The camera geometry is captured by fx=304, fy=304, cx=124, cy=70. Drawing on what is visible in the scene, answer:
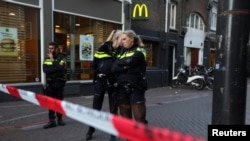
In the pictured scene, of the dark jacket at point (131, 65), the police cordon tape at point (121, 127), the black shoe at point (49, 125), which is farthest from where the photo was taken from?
the black shoe at point (49, 125)

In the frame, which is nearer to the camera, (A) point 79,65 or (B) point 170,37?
(A) point 79,65

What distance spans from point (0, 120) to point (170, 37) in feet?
40.3

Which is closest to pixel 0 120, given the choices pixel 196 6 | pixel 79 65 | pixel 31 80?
pixel 31 80

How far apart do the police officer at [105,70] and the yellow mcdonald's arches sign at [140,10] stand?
8612mm

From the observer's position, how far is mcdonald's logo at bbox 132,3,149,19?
13.5 metres

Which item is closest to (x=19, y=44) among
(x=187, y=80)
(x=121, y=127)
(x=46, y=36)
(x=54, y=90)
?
(x=46, y=36)

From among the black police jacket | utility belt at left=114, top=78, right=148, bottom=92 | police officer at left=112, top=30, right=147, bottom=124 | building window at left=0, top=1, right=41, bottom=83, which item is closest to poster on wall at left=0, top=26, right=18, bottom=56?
building window at left=0, top=1, right=41, bottom=83

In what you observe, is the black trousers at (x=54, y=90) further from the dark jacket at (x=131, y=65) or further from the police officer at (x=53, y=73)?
the dark jacket at (x=131, y=65)

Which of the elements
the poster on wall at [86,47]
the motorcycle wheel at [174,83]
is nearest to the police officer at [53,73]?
the poster on wall at [86,47]

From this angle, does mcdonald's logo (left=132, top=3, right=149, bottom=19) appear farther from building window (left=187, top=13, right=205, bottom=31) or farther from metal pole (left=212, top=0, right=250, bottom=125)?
metal pole (left=212, top=0, right=250, bottom=125)

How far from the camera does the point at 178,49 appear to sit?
59.7 ft

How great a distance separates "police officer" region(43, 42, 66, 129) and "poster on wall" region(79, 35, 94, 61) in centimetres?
517

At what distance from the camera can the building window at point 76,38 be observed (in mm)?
10648

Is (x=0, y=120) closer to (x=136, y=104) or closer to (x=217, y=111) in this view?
(x=136, y=104)
